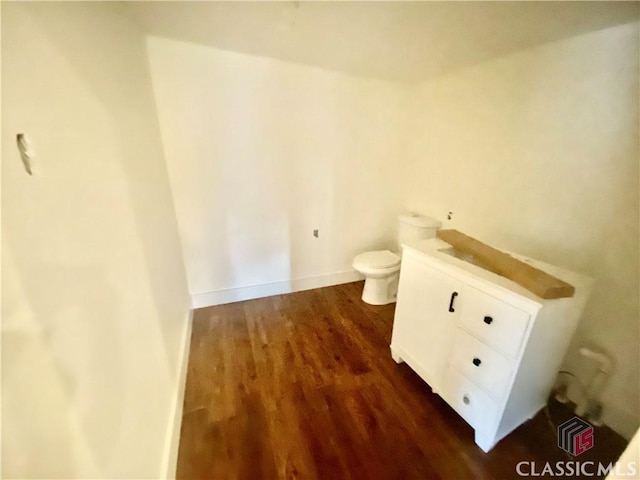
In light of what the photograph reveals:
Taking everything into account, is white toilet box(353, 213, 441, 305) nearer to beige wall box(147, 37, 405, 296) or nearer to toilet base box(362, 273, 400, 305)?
toilet base box(362, 273, 400, 305)

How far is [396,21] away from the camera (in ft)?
4.39

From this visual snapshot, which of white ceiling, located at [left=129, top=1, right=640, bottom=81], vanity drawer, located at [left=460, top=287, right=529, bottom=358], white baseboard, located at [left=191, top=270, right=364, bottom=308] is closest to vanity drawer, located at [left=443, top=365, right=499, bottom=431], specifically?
vanity drawer, located at [left=460, top=287, right=529, bottom=358]

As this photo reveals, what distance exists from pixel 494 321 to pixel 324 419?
3.23 feet

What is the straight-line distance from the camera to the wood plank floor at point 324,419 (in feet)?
4.07

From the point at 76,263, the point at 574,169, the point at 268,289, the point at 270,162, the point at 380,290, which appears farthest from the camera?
the point at 268,289

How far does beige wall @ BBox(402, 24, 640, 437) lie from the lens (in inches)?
50.0

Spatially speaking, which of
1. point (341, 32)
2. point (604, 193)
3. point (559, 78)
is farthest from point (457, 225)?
point (341, 32)

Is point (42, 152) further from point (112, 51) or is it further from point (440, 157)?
point (440, 157)

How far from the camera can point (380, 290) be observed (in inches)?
95.6

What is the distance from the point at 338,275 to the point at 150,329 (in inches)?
72.4

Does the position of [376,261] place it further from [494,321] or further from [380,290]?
[494,321]

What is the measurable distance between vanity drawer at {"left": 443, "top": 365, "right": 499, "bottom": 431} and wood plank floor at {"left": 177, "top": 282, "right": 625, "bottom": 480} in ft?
0.43

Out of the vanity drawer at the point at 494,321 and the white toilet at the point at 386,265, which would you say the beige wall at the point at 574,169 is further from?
the vanity drawer at the point at 494,321

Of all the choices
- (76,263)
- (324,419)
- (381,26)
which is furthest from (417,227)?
(76,263)
